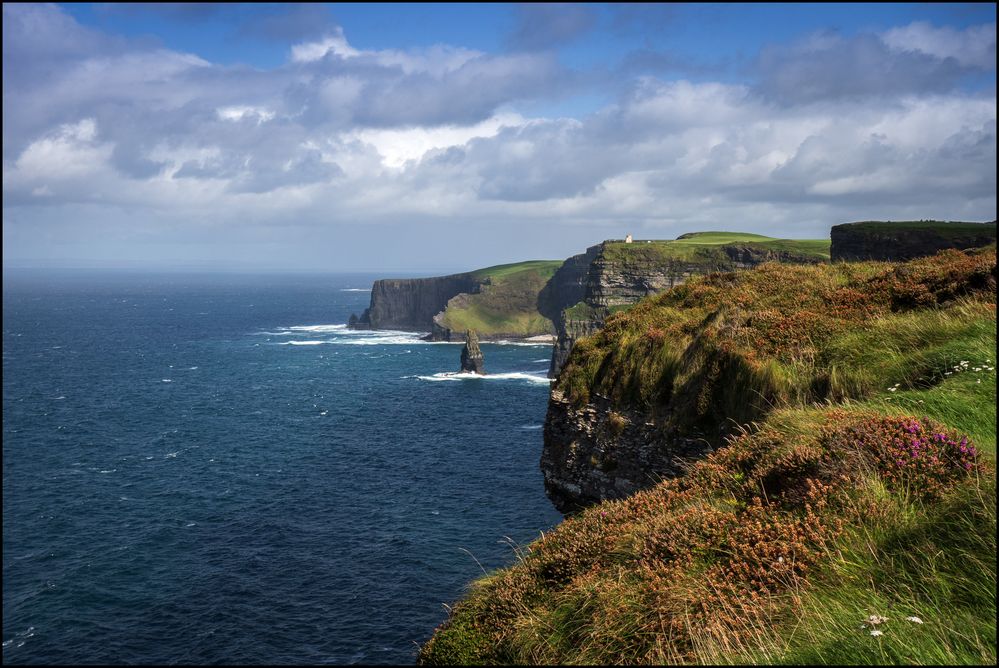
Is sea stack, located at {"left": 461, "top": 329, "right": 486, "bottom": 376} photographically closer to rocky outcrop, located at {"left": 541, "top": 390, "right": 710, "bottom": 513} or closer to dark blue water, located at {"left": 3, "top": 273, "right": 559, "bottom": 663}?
dark blue water, located at {"left": 3, "top": 273, "right": 559, "bottom": 663}

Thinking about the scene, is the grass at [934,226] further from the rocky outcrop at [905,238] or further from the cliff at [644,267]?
the cliff at [644,267]

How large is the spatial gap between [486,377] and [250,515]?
3483 inches

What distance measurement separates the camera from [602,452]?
2247 cm

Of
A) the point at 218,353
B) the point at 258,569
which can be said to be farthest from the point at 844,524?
the point at 218,353

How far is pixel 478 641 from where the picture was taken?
9594 mm

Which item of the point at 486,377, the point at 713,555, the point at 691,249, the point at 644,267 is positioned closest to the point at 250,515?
the point at 713,555

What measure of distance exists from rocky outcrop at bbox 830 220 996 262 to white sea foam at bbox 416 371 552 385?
6967 cm

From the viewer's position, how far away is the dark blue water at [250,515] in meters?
40.0

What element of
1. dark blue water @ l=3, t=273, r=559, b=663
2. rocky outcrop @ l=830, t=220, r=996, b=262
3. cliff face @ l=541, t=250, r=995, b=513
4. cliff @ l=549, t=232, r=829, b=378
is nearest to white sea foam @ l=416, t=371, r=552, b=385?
cliff @ l=549, t=232, r=829, b=378

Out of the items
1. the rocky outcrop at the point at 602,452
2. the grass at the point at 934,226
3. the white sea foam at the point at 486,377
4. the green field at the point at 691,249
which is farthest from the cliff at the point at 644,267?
the rocky outcrop at the point at 602,452

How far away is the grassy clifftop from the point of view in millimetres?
6668

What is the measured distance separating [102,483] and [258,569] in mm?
28528

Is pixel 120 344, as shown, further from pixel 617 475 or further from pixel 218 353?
pixel 617 475

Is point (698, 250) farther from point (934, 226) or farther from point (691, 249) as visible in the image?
point (934, 226)
